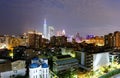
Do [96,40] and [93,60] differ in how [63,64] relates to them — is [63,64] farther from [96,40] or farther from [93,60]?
[96,40]

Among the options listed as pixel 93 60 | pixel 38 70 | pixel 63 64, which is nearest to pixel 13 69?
pixel 38 70

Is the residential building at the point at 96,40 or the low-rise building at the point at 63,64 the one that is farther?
the residential building at the point at 96,40

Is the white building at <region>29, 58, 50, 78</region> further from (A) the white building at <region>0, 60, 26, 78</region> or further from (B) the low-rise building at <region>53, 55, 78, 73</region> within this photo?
(B) the low-rise building at <region>53, 55, 78, 73</region>

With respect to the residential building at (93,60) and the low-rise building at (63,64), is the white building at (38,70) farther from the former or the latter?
the residential building at (93,60)

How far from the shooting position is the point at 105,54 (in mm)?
7586

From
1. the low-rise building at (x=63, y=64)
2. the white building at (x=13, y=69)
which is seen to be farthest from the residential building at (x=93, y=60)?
the white building at (x=13, y=69)

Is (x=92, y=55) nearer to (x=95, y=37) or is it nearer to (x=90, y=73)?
(x=90, y=73)

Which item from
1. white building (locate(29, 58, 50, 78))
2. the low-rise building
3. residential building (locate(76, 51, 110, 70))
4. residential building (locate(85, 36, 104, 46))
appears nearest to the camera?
white building (locate(29, 58, 50, 78))

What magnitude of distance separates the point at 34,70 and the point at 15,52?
311 centimetres

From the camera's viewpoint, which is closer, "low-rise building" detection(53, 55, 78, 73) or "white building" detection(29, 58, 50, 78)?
"white building" detection(29, 58, 50, 78)

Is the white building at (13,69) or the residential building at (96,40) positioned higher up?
the residential building at (96,40)

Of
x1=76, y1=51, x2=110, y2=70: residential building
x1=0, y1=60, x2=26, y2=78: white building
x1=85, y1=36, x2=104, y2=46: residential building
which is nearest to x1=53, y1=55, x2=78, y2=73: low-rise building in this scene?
x1=76, y1=51, x2=110, y2=70: residential building

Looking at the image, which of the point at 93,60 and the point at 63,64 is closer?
the point at 63,64

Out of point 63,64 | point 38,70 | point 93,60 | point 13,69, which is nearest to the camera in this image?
point 38,70
